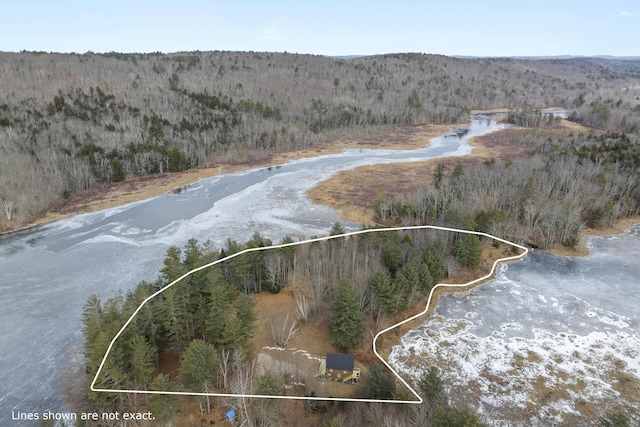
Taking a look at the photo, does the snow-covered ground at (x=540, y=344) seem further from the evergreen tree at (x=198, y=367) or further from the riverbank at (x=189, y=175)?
the riverbank at (x=189, y=175)

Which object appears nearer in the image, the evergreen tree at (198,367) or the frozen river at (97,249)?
the evergreen tree at (198,367)

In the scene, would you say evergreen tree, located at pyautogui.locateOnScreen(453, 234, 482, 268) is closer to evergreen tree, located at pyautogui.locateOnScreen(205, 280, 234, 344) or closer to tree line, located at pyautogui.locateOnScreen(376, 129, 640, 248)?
tree line, located at pyautogui.locateOnScreen(376, 129, 640, 248)

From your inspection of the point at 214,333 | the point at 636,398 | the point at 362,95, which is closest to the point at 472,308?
the point at 636,398

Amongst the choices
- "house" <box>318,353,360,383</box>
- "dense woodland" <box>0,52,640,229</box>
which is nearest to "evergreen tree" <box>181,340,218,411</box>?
"house" <box>318,353,360,383</box>

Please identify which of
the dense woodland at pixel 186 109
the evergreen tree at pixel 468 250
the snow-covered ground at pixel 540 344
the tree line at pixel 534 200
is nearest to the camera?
the snow-covered ground at pixel 540 344

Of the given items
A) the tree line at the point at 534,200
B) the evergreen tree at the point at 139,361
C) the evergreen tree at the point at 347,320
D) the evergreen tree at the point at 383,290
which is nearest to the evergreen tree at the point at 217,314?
the evergreen tree at the point at 139,361

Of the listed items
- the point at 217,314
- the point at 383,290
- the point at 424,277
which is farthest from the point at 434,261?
the point at 217,314
